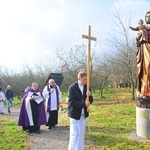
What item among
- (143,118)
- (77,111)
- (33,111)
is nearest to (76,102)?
(77,111)

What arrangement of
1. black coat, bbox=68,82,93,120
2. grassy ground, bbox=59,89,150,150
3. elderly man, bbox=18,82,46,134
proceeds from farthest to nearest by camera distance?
elderly man, bbox=18,82,46,134
grassy ground, bbox=59,89,150,150
black coat, bbox=68,82,93,120

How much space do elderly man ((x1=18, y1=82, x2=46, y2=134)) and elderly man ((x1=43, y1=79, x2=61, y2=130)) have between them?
0.35 metres

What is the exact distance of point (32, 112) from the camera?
29.6 feet

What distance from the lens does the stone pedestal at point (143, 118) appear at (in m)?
7.36

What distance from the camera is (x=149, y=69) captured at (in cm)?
764

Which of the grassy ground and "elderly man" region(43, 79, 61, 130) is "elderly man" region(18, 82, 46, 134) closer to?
"elderly man" region(43, 79, 61, 130)

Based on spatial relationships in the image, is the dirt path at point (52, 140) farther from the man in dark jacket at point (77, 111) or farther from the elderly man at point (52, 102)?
the man in dark jacket at point (77, 111)

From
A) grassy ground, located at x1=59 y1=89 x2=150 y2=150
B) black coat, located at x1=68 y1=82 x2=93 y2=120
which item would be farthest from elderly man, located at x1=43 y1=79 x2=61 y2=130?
black coat, located at x1=68 y1=82 x2=93 y2=120

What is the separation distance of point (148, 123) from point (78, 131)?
8.72ft

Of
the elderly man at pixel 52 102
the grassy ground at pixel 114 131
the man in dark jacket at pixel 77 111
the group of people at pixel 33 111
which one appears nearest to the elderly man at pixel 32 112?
the group of people at pixel 33 111

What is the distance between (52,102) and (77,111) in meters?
3.97

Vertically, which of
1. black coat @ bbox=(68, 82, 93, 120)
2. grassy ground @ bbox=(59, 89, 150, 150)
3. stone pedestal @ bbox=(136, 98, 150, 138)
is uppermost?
black coat @ bbox=(68, 82, 93, 120)

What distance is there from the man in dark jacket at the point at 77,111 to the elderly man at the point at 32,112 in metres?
3.50

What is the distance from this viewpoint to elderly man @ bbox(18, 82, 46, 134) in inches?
353
